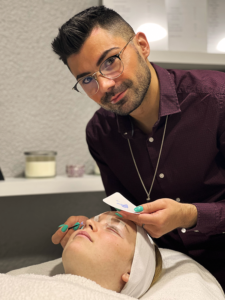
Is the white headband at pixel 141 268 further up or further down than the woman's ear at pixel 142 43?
further down

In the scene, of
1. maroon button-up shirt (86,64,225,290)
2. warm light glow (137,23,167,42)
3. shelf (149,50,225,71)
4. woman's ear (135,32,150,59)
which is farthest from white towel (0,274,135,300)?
warm light glow (137,23,167,42)

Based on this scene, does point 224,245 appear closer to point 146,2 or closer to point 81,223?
point 81,223

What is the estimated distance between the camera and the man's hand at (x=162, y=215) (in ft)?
2.79

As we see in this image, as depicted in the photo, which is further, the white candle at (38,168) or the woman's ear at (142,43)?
the white candle at (38,168)

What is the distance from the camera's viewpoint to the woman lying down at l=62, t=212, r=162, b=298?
89 cm

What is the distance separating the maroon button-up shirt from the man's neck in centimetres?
3

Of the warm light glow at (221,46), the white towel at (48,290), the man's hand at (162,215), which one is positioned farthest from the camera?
the warm light glow at (221,46)

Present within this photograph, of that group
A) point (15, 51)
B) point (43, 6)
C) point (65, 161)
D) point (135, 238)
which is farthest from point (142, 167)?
point (43, 6)

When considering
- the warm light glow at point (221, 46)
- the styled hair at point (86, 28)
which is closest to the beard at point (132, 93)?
the styled hair at point (86, 28)

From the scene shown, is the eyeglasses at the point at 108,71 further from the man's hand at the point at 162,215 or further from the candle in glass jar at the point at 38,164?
the candle in glass jar at the point at 38,164

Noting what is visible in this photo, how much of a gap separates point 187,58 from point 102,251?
1.09m

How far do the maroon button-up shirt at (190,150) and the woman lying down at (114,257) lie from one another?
8.0 inches

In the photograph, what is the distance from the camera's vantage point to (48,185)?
4.51 feet

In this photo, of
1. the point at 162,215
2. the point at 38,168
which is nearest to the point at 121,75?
the point at 162,215
